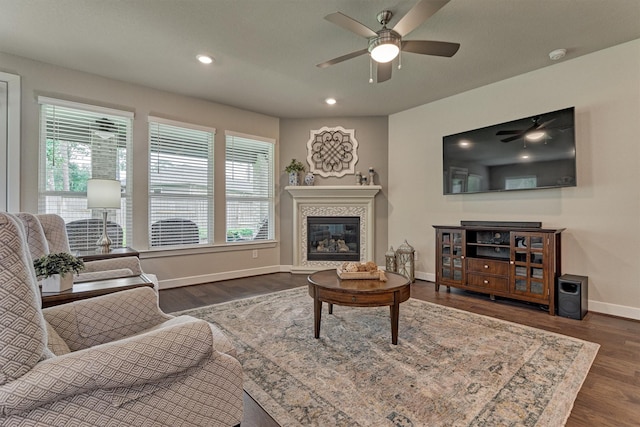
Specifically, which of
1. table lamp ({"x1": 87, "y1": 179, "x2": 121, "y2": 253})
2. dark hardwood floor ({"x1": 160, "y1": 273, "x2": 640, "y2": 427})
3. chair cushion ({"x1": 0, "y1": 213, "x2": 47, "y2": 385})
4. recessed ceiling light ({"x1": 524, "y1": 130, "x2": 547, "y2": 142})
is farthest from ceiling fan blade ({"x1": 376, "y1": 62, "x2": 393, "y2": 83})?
table lamp ({"x1": 87, "y1": 179, "x2": 121, "y2": 253})

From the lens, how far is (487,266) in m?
3.64

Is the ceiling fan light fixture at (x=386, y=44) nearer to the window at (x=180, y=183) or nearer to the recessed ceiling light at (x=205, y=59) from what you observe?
the recessed ceiling light at (x=205, y=59)

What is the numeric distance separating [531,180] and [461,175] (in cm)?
85

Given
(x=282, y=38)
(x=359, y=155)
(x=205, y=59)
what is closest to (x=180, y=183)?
(x=205, y=59)

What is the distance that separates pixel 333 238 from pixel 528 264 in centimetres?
296

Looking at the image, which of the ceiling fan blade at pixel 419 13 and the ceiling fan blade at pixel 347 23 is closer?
the ceiling fan blade at pixel 419 13

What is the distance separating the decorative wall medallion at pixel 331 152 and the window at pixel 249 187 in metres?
0.74

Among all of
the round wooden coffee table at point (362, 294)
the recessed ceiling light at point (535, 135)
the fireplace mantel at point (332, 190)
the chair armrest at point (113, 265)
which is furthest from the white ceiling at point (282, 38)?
the round wooden coffee table at point (362, 294)

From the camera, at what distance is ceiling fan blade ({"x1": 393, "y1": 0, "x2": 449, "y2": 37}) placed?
201cm

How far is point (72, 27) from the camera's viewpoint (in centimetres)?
276

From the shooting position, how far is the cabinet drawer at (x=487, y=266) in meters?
3.51

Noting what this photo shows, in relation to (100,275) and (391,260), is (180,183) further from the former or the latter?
(391,260)

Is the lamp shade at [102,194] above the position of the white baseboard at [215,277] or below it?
above

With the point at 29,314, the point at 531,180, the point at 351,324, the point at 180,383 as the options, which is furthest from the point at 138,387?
the point at 531,180
